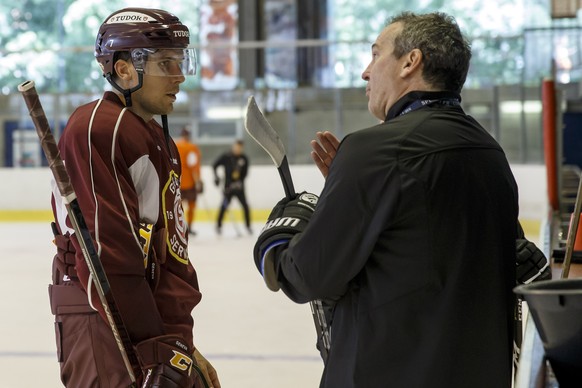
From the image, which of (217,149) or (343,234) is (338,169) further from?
(217,149)

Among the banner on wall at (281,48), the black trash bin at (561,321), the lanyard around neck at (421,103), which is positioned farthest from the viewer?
the banner on wall at (281,48)

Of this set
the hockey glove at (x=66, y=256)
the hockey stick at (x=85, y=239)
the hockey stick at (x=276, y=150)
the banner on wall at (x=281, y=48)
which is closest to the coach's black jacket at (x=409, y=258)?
the hockey stick at (x=276, y=150)

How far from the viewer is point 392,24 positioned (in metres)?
1.78

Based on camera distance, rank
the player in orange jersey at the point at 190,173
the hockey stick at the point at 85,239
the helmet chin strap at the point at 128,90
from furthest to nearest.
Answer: the player in orange jersey at the point at 190,173
the helmet chin strap at the point at 128,90
the hockey stick at the point at 85,239

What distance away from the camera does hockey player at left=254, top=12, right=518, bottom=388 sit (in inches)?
63.4

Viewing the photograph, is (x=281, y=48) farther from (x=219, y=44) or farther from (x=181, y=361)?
(x=181, y=361)

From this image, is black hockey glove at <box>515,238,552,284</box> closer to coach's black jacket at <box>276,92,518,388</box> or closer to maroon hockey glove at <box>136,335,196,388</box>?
coach's black jacket at <box>276,92,518,388</box>

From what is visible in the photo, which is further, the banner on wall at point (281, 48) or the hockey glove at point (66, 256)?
the banner on wall at point (281, 48)

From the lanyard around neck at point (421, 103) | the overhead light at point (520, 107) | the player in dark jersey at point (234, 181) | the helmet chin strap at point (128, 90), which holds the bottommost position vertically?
the player in dark jersey at point (234, 181)

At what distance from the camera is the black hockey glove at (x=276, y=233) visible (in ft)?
5.59

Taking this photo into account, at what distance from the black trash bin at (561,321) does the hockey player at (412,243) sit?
160 mm

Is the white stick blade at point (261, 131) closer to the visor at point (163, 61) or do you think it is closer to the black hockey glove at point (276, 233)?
the black hockey glove at point (276, 233)

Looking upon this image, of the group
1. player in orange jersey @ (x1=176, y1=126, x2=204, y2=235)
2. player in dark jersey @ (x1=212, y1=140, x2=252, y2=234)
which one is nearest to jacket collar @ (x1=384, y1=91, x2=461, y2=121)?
player in orange jersey @ (x1=176, y1=126, x2=204, y2=235)

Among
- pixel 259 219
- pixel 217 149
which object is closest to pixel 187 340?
pixel 259 219
